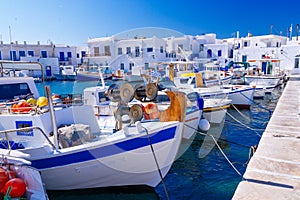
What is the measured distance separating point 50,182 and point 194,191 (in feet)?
11.4

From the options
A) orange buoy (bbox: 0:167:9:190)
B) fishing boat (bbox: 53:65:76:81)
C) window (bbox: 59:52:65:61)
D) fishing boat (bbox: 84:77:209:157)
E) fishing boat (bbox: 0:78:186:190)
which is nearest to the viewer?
fishing boat (bbox: 84:77:209:157)

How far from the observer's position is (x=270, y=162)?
4254 mm

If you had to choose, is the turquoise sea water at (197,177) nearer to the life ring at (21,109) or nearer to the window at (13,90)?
the life ring at (21,109)

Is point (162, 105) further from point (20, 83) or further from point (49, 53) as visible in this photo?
point (49, 53)

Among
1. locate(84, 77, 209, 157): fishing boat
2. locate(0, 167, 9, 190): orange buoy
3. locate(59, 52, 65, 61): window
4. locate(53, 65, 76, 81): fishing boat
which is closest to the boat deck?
locate(84, 77, 209, 157): fishing boat

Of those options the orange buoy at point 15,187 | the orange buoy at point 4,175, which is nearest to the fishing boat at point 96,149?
the orange buoy at point 4,175

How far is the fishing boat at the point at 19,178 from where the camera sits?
445 centimetres

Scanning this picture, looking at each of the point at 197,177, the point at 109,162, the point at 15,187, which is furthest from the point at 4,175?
the point at 197,177

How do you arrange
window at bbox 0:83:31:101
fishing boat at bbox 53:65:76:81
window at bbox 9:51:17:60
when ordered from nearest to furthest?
window at bbox 0:83:31:101, fishing boat at bbox 53:65:76:81, window at bbox 9:51:17:60

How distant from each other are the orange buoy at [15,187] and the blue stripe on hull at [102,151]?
0.71m

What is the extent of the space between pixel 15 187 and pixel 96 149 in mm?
1568

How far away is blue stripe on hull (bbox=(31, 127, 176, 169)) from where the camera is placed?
5.04 meters

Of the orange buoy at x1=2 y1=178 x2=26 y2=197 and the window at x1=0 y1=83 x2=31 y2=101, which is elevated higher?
the window at x1=0 y1=83 x2=31 y2=101

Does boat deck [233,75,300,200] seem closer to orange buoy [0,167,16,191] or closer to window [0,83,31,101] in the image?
orange buoy [0,167,16,191]
